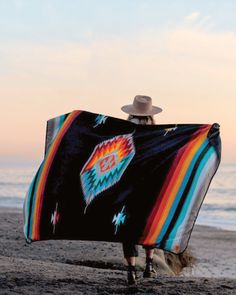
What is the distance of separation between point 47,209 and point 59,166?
1.35 feet

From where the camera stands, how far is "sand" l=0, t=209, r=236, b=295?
196 inches

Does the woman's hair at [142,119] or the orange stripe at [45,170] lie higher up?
the woman's hair at [142,119]

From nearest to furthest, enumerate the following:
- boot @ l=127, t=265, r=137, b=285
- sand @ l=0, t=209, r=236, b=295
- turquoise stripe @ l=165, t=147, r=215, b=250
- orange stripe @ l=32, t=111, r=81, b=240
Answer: turquoise stripe @ l=165, t=147, r=215, b=250, sand @ l=0, t=209, r=236, b=295, boot @ l=127, t=265, r=137, b=285, orange stripe @ l=32, t=111, r=81, b=240

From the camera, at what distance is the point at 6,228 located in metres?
10.6

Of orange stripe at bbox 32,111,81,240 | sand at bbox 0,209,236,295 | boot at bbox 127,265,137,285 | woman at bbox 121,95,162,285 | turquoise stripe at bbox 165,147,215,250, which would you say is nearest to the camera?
turquoise stripe at bbox 165,147,215,250

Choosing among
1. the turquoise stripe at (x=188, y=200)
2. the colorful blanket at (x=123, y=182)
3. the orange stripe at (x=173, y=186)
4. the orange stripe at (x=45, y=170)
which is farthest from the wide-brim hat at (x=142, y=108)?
the turquoise stripe at (x=188, y=200)

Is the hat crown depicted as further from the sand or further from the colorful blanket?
the sand

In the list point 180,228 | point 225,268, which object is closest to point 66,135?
point 180,228

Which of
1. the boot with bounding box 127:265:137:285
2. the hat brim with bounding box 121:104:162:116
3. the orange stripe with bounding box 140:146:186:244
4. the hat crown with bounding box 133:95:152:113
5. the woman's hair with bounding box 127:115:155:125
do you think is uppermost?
the hat crown with bounding box 133:95:152:113

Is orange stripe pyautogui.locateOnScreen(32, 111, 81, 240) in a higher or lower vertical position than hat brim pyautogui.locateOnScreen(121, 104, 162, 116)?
lower

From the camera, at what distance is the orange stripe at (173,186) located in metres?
4.84

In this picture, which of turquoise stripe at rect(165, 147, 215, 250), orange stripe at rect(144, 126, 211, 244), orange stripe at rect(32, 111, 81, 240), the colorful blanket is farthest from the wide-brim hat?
turquoise stripe at rect(165, 147, 215, 250)

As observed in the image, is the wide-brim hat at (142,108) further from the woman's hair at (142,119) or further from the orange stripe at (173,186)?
the orange stripe at (173,186)

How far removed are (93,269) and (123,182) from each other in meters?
1.87
